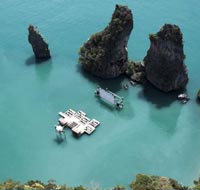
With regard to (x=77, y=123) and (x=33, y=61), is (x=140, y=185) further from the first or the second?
(x=33, y=61)

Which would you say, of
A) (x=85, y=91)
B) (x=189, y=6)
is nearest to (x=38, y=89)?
(x=85, y=91)

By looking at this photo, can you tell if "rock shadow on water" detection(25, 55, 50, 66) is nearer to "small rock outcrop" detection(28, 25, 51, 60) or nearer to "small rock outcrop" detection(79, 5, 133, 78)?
"small rock outcrop" detection(28, 25, 51, 60)

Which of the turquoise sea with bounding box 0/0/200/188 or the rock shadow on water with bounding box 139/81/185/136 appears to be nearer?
the turquoise sea with bounding box 0/0/200/188

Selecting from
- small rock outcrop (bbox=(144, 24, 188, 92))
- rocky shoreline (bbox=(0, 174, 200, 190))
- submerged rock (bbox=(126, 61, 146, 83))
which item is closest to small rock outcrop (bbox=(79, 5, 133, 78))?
submerged rock (bbox=(126, 61, 146, 83))

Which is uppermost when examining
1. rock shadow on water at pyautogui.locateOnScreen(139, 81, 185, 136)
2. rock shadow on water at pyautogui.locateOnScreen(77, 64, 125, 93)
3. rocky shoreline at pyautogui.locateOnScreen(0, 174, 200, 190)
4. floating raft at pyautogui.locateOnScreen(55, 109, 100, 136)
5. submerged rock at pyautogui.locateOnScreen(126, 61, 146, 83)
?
submerged rock at pyautogui.locateOnScreen(126, 61, 146, 83)

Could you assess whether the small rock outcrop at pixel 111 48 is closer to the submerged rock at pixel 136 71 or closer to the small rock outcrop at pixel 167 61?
the submerged rock at pixel 136 71

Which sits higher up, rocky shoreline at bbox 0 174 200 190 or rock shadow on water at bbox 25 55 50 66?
rock shadow on water at bbox 25 55 50 66

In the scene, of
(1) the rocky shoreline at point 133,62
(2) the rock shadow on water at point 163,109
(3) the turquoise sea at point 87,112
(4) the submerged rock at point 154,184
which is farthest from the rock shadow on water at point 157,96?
(4) the submerged rock at point 154,184
